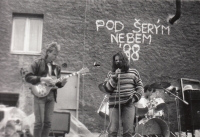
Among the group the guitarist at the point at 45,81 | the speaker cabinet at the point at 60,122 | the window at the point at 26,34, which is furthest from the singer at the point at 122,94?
the window at the point at 26,34

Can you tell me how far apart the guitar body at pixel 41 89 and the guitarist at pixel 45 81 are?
0.06 meters

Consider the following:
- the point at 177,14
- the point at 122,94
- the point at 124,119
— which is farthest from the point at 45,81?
the point at 177,14

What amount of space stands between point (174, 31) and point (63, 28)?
2.95 metres

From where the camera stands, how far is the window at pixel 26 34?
26.1ft

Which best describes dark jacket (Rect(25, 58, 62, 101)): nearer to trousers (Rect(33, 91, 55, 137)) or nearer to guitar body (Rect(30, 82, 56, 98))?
guitar body (Rect(30, 82, 56, 98))

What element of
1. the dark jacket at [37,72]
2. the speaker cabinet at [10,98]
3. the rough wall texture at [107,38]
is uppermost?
the rough wall texture at [107,38]

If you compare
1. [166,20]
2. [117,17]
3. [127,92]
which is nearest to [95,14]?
[117,17]

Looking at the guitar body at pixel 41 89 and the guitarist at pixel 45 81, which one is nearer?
the guitarist at pixel 45 81

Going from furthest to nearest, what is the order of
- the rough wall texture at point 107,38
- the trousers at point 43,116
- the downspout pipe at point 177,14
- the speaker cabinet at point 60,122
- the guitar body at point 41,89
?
the downspout pipe at point 177,14, the rough wall texture at point 107,38, the speaker cabinet at point 60,122, the guitar body at point 41,89, the trousers at point 43,116

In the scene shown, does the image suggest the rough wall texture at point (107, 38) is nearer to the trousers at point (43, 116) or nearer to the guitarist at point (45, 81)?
the guitarist at point (45, 81)

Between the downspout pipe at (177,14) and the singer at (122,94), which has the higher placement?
the downspout pipe at (177,14)

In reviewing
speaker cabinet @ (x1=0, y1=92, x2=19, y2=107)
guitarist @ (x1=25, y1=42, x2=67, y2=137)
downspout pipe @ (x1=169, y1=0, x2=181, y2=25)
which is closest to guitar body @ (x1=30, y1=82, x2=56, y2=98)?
guitarist @ (x1=25, y1=42, x2=67, y2=137)

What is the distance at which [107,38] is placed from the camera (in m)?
8.06

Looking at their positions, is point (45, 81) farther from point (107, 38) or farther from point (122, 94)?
point (107, 38)
